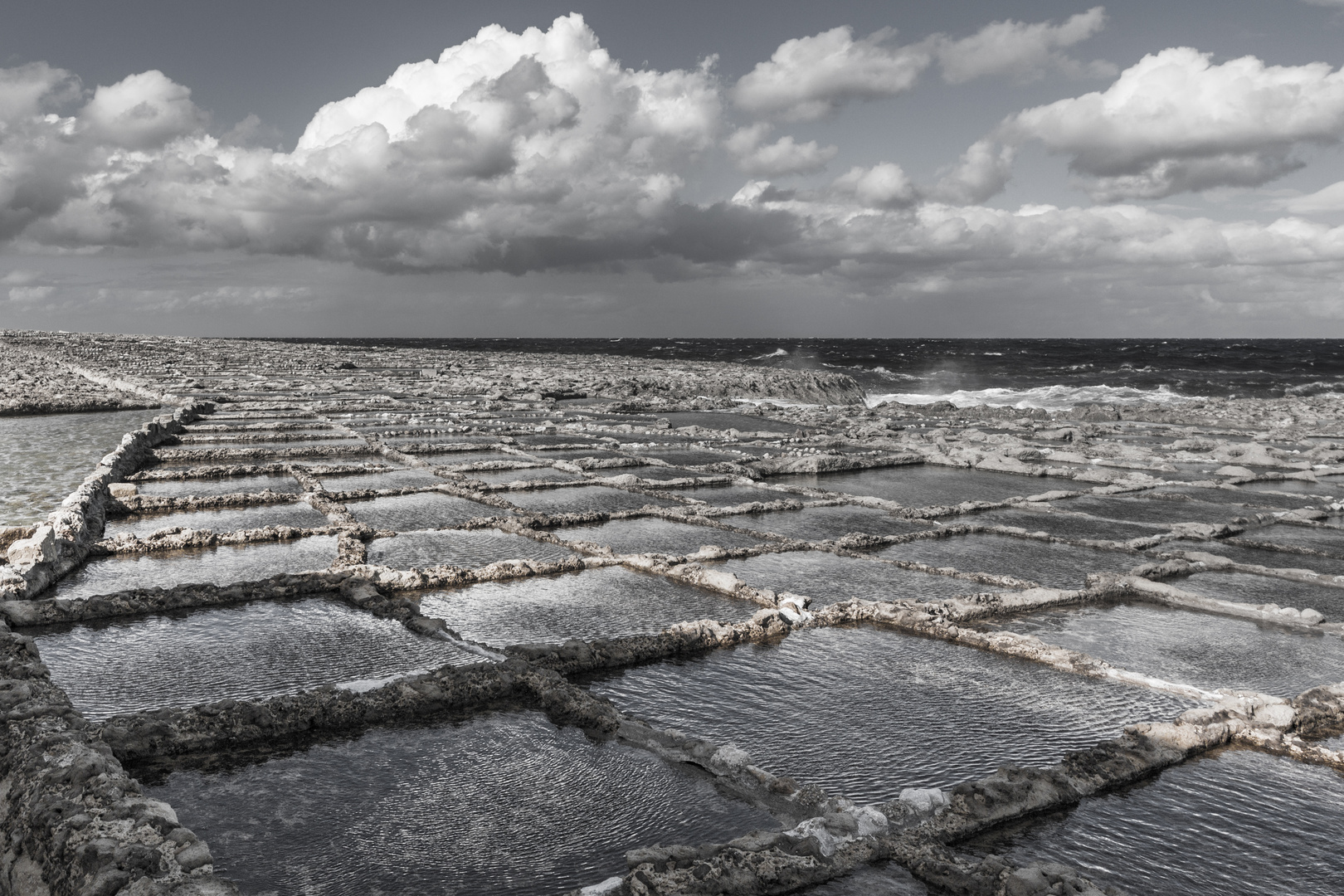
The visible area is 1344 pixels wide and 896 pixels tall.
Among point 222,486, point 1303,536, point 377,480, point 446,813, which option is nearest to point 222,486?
point 222,486

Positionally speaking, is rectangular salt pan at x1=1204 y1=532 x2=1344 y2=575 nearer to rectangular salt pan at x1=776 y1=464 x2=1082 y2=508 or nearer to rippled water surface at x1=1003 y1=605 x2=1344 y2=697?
rippled water surface at x1=1003 y1=605 x2=1344 y2=697

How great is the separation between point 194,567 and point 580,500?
4.94 meters

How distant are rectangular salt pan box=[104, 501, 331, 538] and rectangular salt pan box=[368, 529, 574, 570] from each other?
121 cm

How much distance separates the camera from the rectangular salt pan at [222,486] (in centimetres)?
1109

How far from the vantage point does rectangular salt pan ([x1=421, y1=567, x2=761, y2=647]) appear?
20.2ft

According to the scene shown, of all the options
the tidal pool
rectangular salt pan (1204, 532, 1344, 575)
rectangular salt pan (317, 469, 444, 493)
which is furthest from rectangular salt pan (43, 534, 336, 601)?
rectangular salt pan (1204, 532, 1344, 575)

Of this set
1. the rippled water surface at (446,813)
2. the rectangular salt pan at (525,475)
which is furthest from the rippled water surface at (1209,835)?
the rectangular salt pan at (525,475)

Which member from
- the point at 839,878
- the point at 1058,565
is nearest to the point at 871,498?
the point at 1058,565

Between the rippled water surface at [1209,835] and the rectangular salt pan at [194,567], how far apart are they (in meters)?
6.17

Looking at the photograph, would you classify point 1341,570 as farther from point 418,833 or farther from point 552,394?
point 552,394

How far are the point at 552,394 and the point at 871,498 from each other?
19317 millimetres

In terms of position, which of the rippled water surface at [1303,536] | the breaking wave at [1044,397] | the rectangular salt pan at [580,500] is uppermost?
the breaking wave at [1044,397]

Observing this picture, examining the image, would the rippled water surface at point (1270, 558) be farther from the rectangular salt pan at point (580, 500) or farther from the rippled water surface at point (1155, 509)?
the rectangular salt pan at point (580, 500)

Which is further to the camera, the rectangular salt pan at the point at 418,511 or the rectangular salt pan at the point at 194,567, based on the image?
the rectangular salt pan at the point at 418,511
